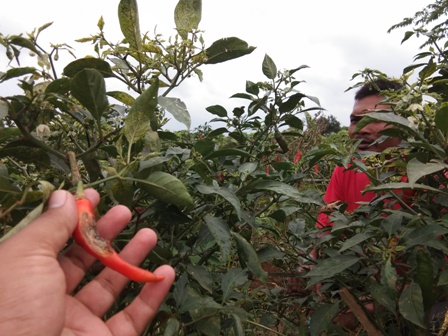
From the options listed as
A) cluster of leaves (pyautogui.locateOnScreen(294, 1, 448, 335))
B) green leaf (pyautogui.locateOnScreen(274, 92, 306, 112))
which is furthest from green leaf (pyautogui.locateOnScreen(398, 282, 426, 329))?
green leaf (pyautogui.locateOnScreen(274, 92, 306, 112))

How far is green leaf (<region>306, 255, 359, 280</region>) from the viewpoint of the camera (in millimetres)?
1049

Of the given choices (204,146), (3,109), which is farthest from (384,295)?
(3,109)

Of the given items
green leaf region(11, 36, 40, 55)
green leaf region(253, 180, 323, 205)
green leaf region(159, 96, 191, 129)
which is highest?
green leaf region(11, 36, 40, 55)

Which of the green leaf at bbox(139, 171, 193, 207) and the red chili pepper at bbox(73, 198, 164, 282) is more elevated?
the green leaf at bbox(139, 171, 193, 207)

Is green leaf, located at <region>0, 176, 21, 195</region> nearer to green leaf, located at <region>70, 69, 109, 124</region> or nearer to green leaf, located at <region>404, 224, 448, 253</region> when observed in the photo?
green leaf, located at <region>70, 69, 109, 124</region>

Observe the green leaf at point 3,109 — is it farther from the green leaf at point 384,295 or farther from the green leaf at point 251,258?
the green leaf at point 384,295

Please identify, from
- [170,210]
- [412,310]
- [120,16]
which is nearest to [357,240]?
[412,310]

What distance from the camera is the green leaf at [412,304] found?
3.17 feet

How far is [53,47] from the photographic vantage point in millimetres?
954

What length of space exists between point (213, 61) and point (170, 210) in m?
0.36

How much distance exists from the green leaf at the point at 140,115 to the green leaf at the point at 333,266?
53cm

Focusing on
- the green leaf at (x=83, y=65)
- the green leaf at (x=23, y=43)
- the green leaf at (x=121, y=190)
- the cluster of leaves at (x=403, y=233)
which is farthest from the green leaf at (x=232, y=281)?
the green leaf at (x=23, y=43)

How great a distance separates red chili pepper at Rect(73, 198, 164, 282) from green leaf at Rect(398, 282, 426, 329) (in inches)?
23.9

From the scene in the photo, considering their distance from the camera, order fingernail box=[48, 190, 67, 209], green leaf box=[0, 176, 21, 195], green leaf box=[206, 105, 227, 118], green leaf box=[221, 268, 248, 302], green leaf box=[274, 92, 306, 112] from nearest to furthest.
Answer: fingernail box=[48, 190, 67, 209]
green leaf box=[0, 176, 21, 195]
green leaf box=[221, 268, 248, 302]
green leaf box=[274, 92, 306, 112]
green leaf box=[206, 105, 227, 118]
